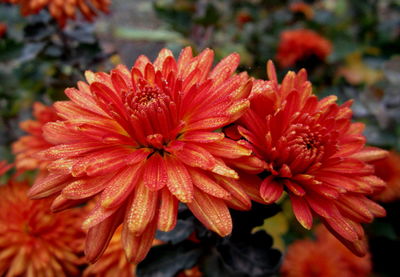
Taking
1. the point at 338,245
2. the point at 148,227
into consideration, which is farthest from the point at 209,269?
the point at 338,245

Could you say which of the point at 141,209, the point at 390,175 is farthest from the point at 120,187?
the point at 390,175

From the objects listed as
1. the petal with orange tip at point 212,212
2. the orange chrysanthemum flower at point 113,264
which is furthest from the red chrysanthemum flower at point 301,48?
the petal with orange tip at point 212,212

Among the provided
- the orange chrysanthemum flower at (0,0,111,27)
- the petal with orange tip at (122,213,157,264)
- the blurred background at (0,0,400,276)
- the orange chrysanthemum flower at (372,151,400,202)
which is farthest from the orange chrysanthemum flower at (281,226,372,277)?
the orange chrysanthemum flower at (0,0,111,27)

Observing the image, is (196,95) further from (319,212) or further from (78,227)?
(78,227)

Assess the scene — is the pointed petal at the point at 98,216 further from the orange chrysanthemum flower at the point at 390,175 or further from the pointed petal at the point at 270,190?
the orange chrysanthemum flower at the point at 390,175

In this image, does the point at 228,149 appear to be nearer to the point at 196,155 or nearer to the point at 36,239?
the point at 196,155

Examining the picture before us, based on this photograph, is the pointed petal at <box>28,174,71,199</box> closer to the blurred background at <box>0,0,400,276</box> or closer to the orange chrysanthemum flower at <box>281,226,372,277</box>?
the blurred background at <box>0,0,400,276</box>

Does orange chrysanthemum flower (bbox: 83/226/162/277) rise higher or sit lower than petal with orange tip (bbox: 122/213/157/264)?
lower
